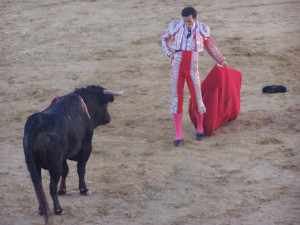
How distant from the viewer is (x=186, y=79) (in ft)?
21.8

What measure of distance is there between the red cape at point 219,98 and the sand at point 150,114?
0.17m

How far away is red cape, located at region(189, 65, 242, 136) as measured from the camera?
690 centimetres

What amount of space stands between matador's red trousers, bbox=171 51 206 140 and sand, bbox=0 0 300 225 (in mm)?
361

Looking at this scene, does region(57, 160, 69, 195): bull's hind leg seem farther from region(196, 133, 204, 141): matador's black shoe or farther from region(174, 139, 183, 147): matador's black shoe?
region(196, 133, 204, 141): matador's black shoe

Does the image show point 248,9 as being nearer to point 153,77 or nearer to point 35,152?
point 153,77

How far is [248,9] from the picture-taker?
11.8 metres

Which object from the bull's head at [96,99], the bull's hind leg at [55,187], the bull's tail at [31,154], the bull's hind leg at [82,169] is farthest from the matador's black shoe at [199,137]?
the bull's tail at [31,154]

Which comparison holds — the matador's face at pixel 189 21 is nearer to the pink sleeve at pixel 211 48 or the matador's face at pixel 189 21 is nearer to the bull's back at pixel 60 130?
the pink sleeve at pixel 211 48

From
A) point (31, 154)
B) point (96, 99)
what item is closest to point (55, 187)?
point (31, 154)

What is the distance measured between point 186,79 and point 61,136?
7.05 ft

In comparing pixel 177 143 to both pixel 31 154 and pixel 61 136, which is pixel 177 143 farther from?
pixel 31 154

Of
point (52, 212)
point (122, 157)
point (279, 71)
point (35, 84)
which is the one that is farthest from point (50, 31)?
point (52, 212)

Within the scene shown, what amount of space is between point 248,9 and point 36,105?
5.40 meters

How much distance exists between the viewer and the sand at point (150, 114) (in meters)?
5.22
